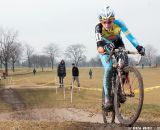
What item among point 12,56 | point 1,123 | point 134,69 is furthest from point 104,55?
point 12,56

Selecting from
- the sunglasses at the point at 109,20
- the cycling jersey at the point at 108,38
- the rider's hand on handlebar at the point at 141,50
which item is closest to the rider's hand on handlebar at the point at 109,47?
the cycling jersey at the point at 108,38

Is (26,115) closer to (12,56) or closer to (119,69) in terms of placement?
(119,69)

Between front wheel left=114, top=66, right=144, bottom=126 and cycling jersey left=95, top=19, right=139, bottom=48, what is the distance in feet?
2.60

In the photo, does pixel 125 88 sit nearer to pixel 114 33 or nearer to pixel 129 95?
pixel 129 95

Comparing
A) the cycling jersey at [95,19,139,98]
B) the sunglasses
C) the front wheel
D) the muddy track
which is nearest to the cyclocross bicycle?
the front wheel

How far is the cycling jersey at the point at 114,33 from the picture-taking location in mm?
7586

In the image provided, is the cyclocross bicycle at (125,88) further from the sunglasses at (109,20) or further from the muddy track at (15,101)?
the muddy track at (15,101)

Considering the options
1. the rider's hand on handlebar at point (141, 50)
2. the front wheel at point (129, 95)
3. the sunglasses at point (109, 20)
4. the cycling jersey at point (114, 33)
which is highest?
the sunglasses at point (109, 20)

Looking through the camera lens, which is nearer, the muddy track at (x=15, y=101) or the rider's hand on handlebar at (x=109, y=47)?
the rider's hand on handlebar at (x=109, y=47)

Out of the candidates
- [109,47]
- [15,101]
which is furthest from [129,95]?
[15,101]

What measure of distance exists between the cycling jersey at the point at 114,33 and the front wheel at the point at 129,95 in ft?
2.60

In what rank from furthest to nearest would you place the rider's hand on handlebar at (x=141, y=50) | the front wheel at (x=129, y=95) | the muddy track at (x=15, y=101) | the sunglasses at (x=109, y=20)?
the muddy track at (x=15, y=101), the sunglasses at (x=109, y=20), the rider's hand on handlebar at (x=141, y=50), the front wheel at (x=129, y=95)

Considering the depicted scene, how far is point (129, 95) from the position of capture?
7195 millimetres

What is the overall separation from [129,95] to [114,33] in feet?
4.28
